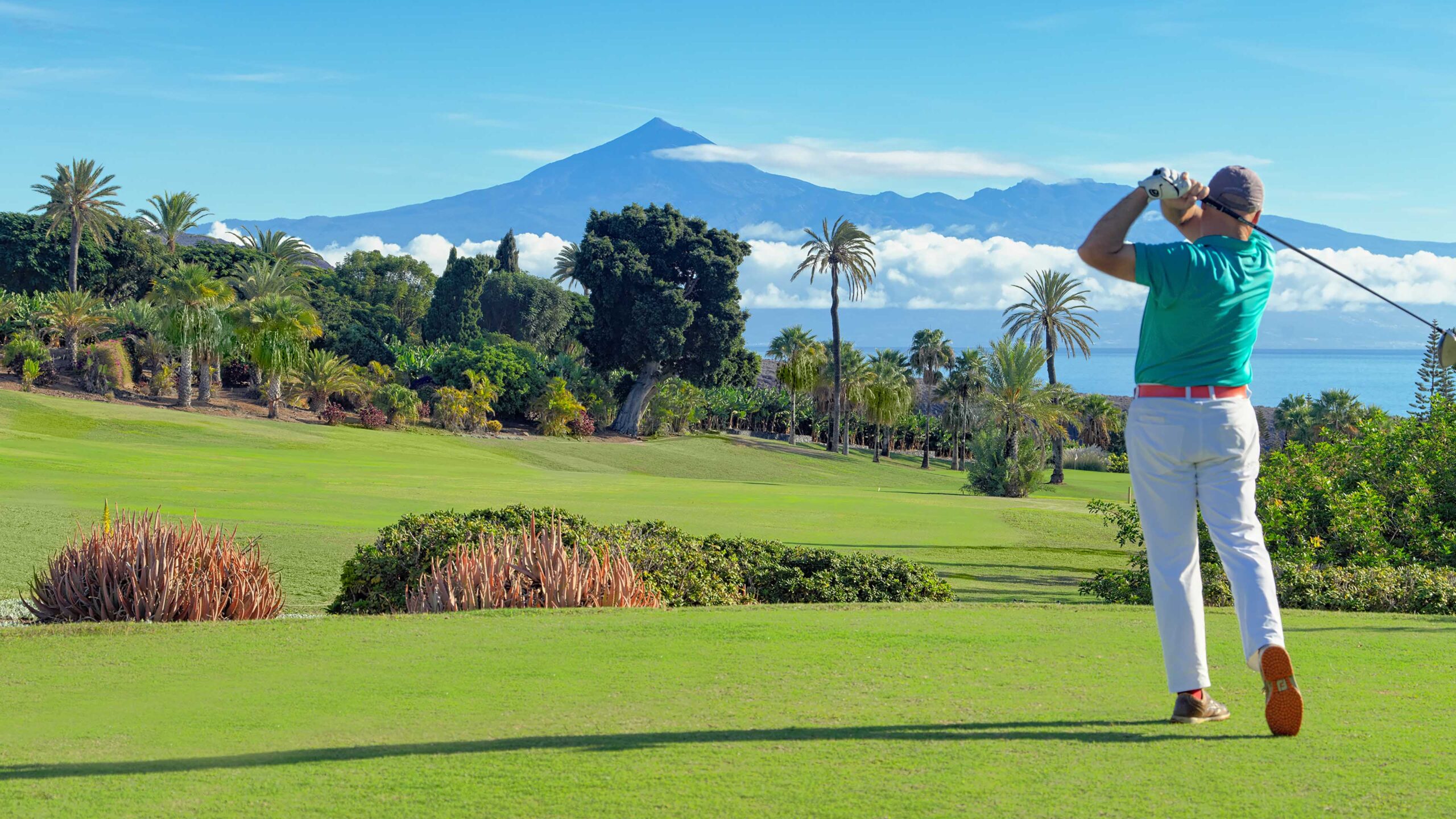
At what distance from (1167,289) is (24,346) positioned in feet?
181

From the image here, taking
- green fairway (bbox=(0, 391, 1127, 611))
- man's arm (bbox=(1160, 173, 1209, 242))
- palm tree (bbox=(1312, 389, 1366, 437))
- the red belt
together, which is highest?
palm tree (bbox=(1312, 389, 1366, 437))

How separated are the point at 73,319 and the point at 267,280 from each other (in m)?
13.5

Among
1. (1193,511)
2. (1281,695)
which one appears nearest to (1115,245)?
(1193,511)

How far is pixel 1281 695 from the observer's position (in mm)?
4660

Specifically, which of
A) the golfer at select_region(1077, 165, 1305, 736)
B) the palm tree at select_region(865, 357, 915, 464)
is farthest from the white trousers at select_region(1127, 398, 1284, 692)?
the palm tree at select_region(865, 357, 915, 464)

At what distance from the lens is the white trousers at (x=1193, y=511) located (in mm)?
4910

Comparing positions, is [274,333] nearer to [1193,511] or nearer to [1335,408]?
[1193,511]

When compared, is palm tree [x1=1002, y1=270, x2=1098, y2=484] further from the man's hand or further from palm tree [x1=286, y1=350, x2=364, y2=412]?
the man's hand

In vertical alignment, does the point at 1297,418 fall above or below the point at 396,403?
above

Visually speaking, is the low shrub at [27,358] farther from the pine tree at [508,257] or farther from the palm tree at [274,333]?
the pine tree at [508,257]

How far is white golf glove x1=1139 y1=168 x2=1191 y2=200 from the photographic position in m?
4.93

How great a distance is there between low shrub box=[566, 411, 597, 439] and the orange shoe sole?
59.3 metres

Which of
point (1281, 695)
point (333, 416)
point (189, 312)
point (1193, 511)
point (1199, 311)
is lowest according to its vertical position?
point (333, 416)

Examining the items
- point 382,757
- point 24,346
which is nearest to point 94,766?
point 382,757
